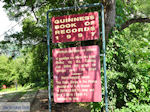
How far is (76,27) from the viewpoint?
3.78 m

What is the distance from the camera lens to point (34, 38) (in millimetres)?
10953

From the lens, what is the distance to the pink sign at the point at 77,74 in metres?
3.66

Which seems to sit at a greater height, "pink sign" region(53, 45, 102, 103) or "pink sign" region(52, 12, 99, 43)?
"pink sign" region(52, 12, 99, 43)

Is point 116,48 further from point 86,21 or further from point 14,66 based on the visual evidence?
point 14,66

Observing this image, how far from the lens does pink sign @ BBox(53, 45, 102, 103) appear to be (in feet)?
12.0

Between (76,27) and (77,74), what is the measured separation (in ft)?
3.51

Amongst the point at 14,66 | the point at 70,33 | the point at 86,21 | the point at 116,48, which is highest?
the point at 86,21

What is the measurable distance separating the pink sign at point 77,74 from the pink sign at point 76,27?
0.27 meters

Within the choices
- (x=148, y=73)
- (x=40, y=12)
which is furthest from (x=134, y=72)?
(x=40, y=12)

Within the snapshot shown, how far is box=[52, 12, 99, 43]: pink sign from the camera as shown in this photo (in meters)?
3.70

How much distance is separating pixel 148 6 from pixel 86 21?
8691 millimetres

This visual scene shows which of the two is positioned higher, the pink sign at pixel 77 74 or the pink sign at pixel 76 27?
the pink sign at pixel 76 27

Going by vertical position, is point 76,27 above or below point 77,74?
above

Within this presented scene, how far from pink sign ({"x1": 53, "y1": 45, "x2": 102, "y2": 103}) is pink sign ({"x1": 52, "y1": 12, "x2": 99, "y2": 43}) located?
0.89ft
